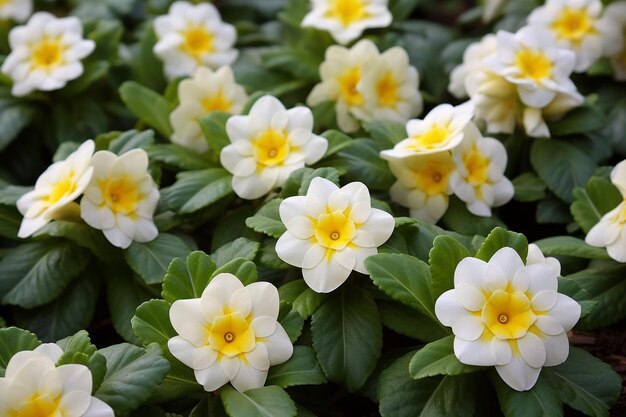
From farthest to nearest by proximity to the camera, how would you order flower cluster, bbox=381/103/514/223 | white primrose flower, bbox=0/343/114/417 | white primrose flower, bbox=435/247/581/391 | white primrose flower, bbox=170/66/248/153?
white primrose flower, bbox=170/66/248/153, flower cluster, bbox=381/103/514/223, white primrose flower, bbox=435/247/581/391, white primrose flower, bbox=0/343/114/417

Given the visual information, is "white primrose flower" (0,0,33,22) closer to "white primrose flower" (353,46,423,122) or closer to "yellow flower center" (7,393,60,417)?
"white primrose flower" (353,46,423,122)

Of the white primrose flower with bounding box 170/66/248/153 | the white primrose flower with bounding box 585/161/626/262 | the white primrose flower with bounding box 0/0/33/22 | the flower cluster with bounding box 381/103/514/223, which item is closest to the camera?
the white primrose flower with bounding box 585/161/626/262

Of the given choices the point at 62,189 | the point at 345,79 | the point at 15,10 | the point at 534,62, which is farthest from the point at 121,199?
the point at 15,10

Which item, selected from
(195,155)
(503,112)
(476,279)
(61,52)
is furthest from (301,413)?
(61,52)

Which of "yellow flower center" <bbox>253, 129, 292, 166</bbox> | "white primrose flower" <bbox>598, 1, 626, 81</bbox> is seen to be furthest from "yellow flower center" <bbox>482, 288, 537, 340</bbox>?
"white primrose flower" <bbox>598, 1, 626, 81</bbox>

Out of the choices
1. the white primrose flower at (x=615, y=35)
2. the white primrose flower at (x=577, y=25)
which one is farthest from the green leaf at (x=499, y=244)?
the white primrose flower at (x=615, y=35)

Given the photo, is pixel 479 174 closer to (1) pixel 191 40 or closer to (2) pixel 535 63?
(2) pixel 535 63

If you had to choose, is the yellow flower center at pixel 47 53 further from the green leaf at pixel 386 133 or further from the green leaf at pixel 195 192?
the green leaf at pixel 386 133
